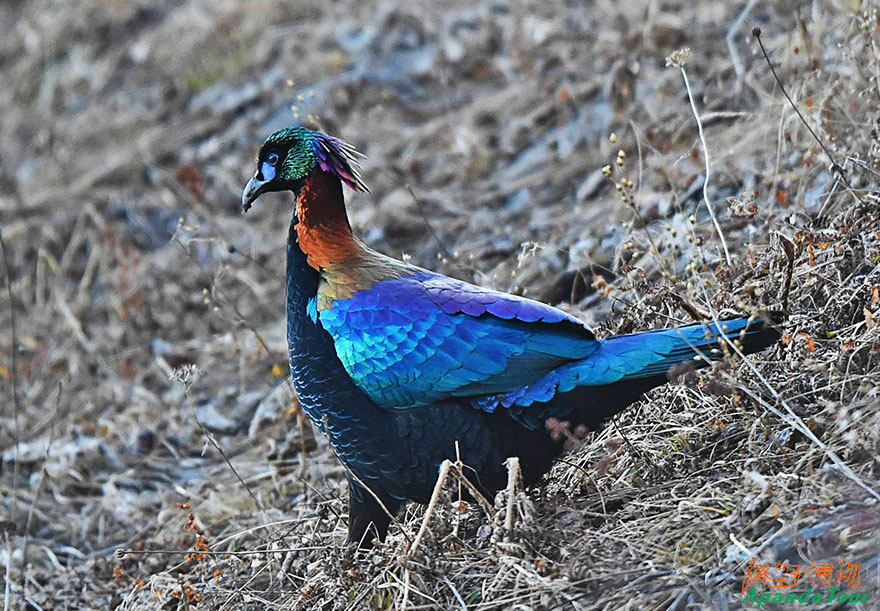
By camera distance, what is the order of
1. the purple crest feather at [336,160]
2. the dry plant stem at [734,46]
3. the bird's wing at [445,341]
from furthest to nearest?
the dry plant stem at [734,46] < the purple crest feather at [336,160] < the bird's wing at [445,341]

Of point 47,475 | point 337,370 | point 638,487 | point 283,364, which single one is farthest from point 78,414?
point 638,487

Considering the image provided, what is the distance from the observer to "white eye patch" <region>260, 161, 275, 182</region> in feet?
12.6

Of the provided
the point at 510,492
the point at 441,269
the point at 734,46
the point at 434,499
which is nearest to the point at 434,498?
the point at 434,499

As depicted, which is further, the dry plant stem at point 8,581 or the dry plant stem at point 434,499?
the dry plant stem at point 8,581

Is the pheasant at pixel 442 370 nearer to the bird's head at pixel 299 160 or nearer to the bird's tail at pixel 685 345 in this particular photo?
the bird's tail at pixel 685 345

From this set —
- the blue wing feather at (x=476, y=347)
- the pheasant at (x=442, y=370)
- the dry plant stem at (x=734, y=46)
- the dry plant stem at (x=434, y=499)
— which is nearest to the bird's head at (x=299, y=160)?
the pheasant at (x=442, y=370)

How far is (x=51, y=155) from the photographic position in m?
8.30

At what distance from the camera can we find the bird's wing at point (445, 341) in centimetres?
323

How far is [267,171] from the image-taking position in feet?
12.6

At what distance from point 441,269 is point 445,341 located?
2082 millimetres

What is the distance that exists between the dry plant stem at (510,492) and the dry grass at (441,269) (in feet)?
0.08

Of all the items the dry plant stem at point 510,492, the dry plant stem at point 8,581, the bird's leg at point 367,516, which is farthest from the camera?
the dry plant stem at point 8,581

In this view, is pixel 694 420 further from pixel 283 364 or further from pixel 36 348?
pixel 36 348

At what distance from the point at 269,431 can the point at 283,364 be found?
466 mm
